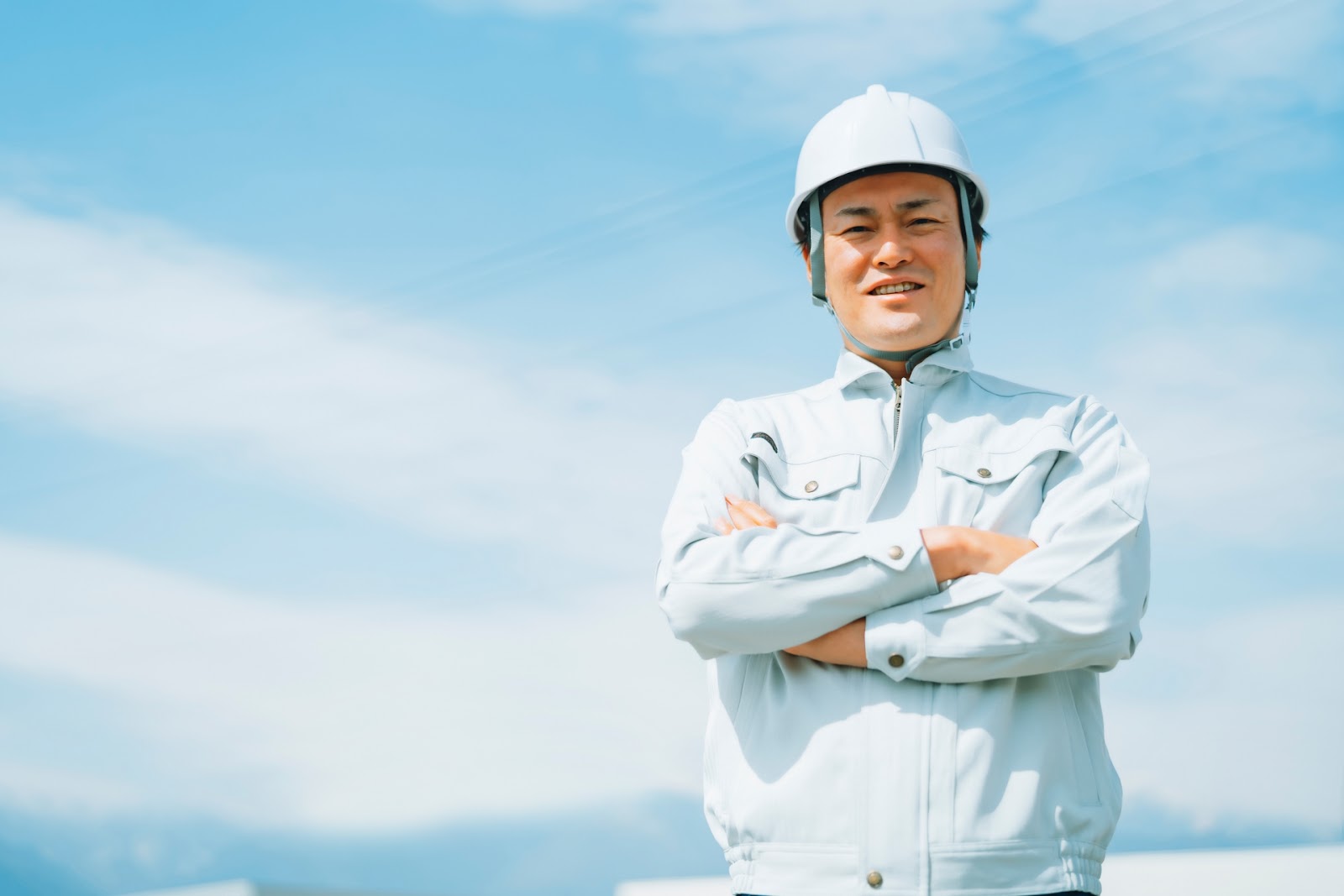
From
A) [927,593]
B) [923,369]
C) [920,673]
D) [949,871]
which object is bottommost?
[949,871]

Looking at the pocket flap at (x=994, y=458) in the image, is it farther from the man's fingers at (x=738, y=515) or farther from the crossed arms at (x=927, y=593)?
the man's fingers at (x=738, y=515)

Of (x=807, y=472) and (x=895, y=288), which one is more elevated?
(x=895, y=288)

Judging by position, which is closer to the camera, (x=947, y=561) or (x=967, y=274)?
(x=947, y=561)

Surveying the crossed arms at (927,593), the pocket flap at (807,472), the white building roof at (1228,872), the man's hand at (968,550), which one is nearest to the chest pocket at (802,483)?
the pocket flap at (807,472)

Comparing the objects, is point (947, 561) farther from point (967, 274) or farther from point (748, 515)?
point (967, 274)

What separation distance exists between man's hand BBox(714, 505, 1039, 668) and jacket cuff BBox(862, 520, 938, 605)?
0.02 metres

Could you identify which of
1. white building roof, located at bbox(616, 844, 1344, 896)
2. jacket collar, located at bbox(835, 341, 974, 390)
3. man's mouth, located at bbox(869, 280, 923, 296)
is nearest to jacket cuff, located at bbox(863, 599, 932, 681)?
jacket collar, located at bbox(835, 341, 974, 390)

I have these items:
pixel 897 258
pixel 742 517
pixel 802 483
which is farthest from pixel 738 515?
pixel 897 258

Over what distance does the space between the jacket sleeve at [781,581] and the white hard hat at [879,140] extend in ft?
2.28

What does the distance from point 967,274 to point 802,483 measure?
0.55 m

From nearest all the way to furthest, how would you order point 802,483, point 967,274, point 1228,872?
point 802,483 < point 967,274 < point 1228,872

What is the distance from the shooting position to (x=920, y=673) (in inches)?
91.7

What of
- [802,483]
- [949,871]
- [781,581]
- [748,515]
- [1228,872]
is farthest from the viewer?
[1228,872]

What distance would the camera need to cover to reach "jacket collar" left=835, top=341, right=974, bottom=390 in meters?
2.72
